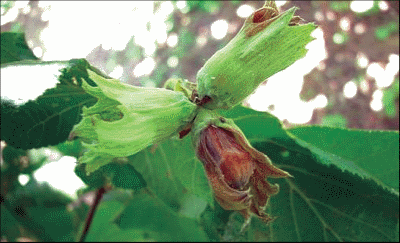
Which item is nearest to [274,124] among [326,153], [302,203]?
[326,153]

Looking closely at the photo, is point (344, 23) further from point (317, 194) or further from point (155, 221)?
point (317, 194)

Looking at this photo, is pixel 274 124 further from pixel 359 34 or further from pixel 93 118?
pixel 359 34

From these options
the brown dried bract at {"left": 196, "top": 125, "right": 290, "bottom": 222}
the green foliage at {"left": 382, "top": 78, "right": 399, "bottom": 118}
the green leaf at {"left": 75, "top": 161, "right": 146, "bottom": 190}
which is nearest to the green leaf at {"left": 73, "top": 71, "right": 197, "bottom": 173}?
the brown dried bract at {"left": 196, "top": 125, "right": 290, "bottom": 222}

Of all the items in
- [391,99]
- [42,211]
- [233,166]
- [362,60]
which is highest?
[233,166]

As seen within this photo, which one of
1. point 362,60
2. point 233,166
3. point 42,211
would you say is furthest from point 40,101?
point 362,60

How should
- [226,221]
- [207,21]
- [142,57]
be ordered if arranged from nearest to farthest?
1. [226,221]
2. [142,57]
3. [207,21]

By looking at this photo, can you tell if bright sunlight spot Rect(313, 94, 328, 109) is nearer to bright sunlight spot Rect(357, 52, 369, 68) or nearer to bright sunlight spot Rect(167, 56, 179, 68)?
bright sunlight spot Rect(357, 52, 369, 68)

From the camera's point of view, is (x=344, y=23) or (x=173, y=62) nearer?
(x=344, y=23)
